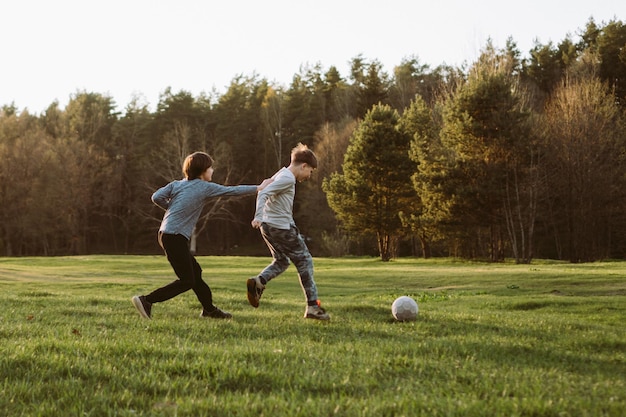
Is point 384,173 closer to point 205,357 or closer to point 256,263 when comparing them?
point 256,263

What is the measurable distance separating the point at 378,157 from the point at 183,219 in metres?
34.6

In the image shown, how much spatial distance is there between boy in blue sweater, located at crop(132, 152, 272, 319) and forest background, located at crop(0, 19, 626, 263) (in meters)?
29.5

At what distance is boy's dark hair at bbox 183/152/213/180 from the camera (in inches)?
323

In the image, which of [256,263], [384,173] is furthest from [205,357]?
[384,173]

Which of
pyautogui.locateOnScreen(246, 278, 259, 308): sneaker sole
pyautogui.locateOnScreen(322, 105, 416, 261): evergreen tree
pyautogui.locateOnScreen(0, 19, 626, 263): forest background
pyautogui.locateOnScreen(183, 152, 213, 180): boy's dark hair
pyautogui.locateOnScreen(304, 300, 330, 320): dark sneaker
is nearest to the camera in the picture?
pyautogui.locateOnScreen(304, 300, 330, 320): dark sneaker

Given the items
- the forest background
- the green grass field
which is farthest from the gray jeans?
the forest background

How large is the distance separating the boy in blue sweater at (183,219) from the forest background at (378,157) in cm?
2947

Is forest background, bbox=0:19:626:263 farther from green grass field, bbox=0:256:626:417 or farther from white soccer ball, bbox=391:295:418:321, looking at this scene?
green grass field, bbox=0:256:626:417

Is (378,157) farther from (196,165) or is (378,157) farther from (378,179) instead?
(196,165)

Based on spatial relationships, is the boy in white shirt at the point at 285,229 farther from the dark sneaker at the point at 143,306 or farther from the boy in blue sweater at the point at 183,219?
the dark sneaker at the point at 143,306

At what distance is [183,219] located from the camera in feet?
25.9

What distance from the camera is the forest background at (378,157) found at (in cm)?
3650

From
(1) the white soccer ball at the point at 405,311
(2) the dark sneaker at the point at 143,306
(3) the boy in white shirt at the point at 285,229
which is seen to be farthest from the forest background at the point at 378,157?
(2) the dark sneaker at the point at 143,306

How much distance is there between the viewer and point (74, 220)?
205ft
